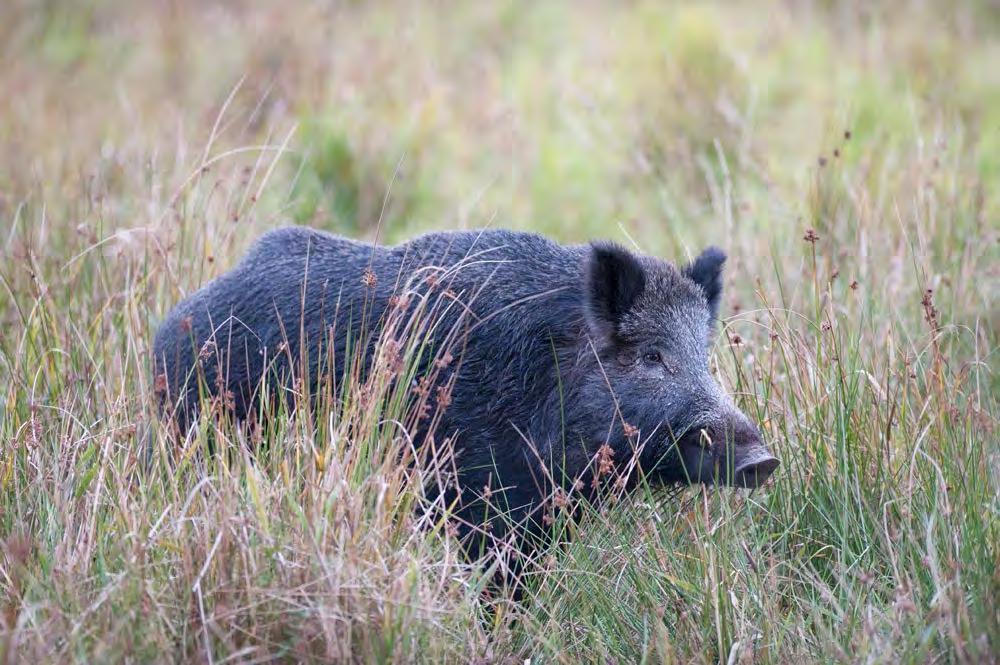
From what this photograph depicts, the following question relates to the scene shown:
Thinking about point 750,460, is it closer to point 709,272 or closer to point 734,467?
point 734,467

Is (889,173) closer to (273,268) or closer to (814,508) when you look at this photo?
(814,508)

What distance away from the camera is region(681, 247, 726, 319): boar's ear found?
453cm

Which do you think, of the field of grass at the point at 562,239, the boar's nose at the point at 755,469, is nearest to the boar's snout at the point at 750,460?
the boar's nose at the point at 755,469

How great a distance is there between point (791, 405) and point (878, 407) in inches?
13.7

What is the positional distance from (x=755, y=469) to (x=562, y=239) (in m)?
4.08

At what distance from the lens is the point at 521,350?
428cm

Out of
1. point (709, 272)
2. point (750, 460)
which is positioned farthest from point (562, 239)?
point (750, 460)

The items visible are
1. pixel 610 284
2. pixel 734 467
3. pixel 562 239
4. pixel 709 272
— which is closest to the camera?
pixel 734 467

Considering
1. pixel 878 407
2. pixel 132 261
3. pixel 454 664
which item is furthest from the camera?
pixel 132 261

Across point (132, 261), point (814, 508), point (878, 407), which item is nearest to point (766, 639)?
point (814, 508)

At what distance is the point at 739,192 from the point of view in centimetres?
738

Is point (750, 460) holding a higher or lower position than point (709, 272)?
lower

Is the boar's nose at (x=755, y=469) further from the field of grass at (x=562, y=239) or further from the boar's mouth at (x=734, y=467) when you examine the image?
the field of grass at (x=562, y=239)

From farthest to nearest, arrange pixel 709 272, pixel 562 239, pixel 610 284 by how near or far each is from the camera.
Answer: pixel 562 239 → pixel 709 272 → pixel 610 284
